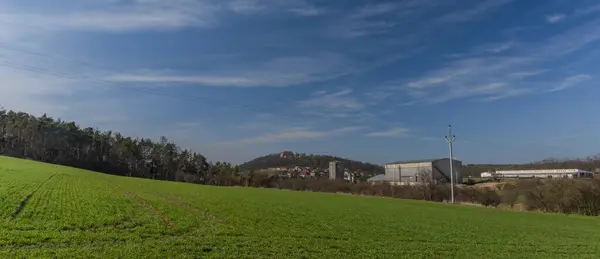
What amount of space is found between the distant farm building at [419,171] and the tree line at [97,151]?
203ft

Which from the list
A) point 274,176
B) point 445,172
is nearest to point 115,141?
point 274,176

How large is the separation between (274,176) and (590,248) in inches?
5231

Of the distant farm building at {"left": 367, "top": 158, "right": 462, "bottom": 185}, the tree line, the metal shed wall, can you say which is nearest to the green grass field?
the distant farm building at {"left": 367, "top": 158, "right": 462, "bottom": 185}

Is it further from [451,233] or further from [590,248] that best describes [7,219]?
[590,248]

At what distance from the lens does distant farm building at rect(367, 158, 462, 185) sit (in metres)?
134

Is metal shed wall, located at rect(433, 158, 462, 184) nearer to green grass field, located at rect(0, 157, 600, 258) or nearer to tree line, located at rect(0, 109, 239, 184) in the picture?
tree line, located at rect(0, 109, 239, 184)

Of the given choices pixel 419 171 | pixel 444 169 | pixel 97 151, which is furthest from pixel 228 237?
pixel 97 151

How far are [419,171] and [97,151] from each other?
405 ft

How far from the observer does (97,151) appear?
535 ft

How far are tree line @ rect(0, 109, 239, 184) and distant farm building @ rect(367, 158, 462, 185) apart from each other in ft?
203

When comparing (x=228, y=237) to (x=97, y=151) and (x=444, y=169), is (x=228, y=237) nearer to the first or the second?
(x=444, y=169)

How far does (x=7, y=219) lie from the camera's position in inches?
858

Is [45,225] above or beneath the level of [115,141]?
beneath

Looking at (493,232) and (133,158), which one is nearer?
(493,232)
